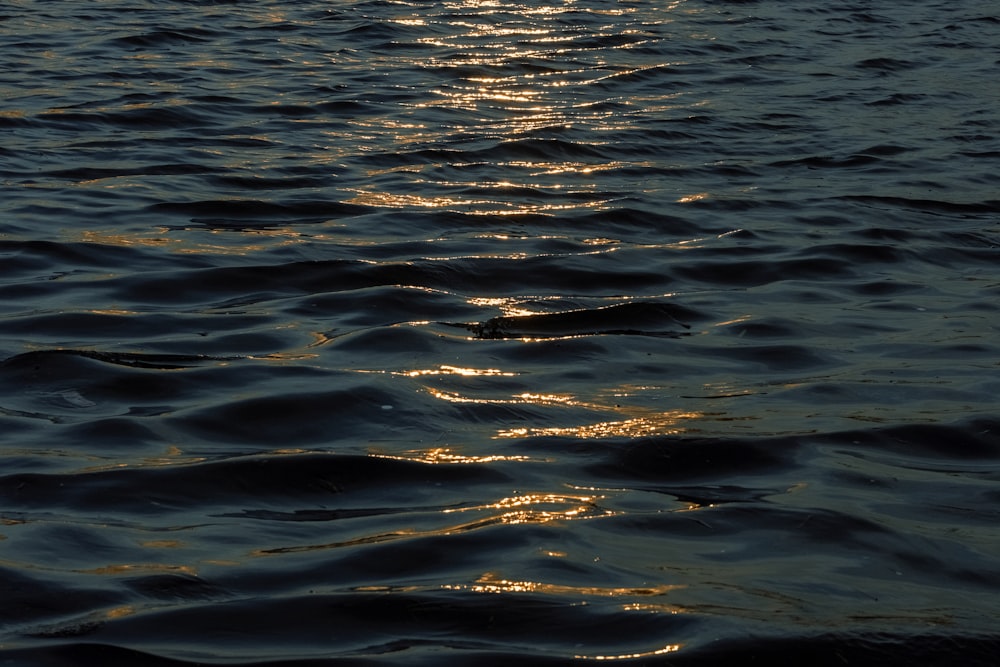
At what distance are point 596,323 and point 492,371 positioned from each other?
2.50 feet

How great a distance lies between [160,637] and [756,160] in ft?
21.2

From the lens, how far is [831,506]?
3686mm

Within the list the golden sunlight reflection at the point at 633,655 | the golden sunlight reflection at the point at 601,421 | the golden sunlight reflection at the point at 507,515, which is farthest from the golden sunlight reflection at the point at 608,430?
the golden sunlight reflection at the point at 633,655

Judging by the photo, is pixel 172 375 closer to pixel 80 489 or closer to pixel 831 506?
pixel 80 489

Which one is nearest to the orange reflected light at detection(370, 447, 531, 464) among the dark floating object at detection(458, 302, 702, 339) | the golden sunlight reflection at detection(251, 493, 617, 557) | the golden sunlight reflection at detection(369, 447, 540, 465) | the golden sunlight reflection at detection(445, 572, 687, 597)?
the golden sunlight reflection at detection(369, 447, 540, 465)

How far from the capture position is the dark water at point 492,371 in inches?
119

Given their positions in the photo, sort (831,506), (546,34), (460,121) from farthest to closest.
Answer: (546,34), (460,121), (831,506)

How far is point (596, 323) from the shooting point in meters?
5.46

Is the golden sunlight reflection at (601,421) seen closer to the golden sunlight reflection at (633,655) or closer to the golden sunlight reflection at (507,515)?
the golden sunlight reflection at (507,515)

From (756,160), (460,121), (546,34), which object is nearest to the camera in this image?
(756,160)

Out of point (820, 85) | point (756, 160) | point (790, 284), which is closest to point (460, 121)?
point (756, 160)

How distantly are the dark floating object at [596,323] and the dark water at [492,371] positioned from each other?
0.08 ft

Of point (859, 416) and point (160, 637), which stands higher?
point (160, 637)

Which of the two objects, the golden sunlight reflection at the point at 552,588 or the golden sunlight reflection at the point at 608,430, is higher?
the golden sunlight reflection at the point at 552,588
